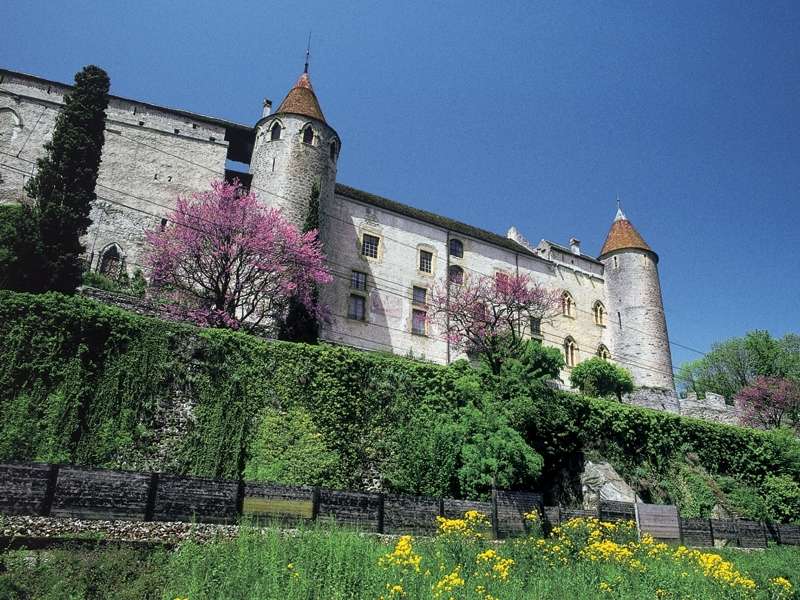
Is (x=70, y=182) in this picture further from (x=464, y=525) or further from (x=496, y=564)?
(x=496, y=564)

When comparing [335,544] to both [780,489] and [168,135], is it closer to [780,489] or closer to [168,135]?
[780,489]

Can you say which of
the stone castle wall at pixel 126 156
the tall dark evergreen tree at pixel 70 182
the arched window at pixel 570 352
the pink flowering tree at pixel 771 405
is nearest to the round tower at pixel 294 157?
the stone castle wall at pixel 126 156

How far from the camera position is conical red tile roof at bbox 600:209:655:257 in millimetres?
45594

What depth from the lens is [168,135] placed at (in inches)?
1330

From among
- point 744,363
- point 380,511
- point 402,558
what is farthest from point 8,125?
point 744,363

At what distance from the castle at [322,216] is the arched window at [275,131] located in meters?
0.07

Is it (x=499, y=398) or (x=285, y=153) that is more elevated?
(x=285, y=153)

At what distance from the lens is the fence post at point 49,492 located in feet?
28.7

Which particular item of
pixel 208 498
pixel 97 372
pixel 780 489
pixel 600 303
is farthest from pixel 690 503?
pixel 600 303

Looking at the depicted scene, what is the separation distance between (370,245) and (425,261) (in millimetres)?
4366

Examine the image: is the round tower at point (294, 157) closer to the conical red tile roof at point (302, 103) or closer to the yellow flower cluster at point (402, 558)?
the conical red tile roof at point (302, 103)

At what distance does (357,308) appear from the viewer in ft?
109

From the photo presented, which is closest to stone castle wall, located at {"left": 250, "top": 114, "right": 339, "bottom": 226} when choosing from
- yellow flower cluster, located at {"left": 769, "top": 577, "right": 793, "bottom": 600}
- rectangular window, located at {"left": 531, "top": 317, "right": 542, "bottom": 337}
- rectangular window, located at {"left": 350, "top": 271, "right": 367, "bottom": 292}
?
rectangular window, located at {"left": 350, "top": 271, "right": 367, "bottom": 292}

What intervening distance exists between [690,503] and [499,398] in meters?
9.41
